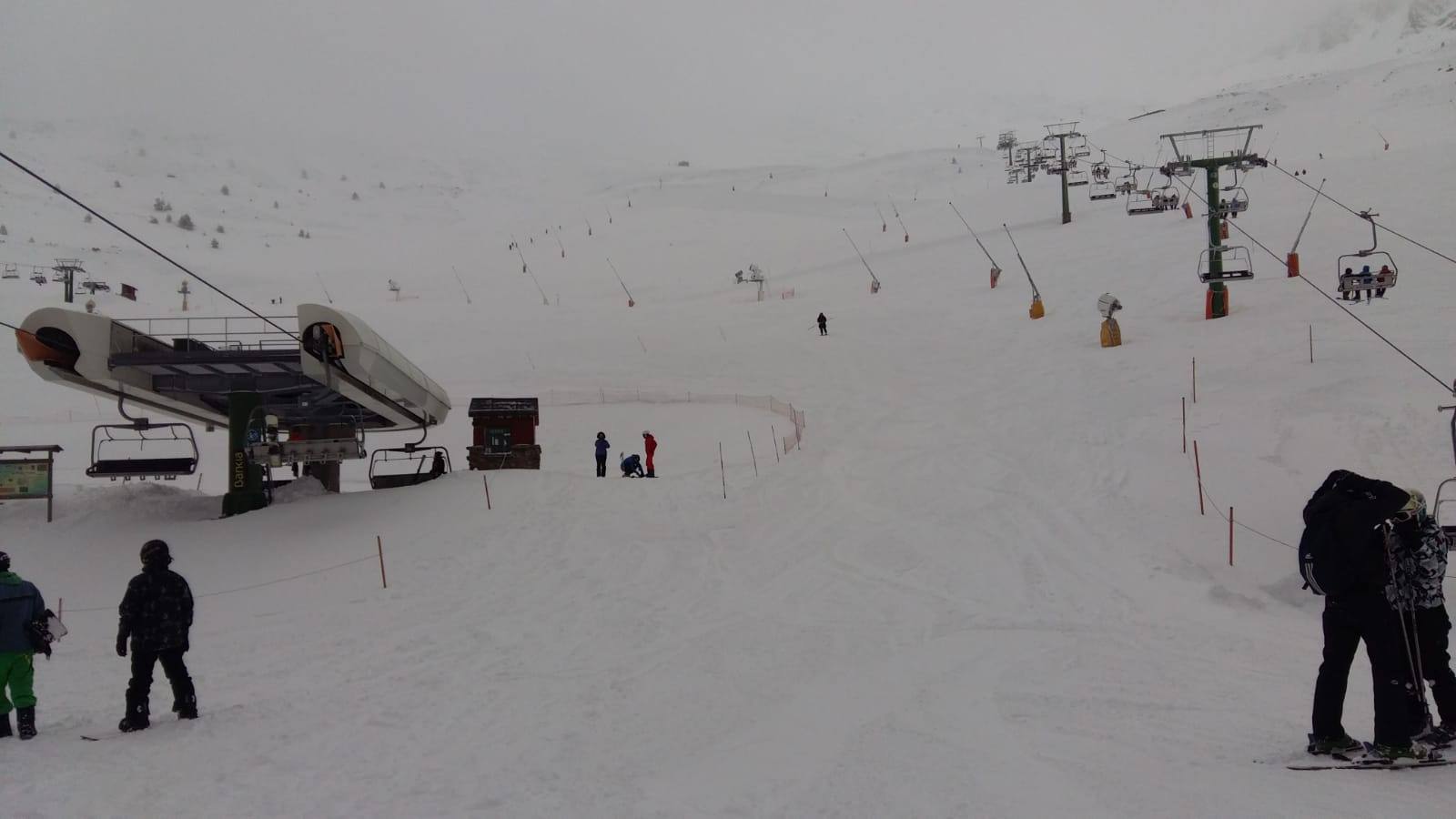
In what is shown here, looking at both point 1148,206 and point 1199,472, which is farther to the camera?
point 1148,206

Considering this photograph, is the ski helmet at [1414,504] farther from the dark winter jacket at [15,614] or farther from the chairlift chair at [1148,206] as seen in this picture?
the chairlift chair at [1148,206]

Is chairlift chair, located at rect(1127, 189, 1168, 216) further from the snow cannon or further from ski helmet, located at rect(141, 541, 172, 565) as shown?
ski helmet, located at rect(141, 541, 172, 565)

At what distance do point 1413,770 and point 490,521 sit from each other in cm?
1262

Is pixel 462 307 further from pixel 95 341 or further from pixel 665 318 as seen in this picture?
pixel 95 341

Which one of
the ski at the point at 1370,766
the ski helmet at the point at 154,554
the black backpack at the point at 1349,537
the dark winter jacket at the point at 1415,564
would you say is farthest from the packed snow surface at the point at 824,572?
the ski helmet at the point at 154,554

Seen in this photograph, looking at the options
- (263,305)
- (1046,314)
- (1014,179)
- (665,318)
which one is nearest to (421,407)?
(1046,314)

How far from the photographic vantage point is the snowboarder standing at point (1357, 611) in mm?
5516

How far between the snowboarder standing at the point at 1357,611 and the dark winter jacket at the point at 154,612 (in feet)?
25.5

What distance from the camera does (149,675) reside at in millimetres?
7531

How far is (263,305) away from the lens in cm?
4697

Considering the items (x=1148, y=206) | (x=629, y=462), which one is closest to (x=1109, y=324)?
(x=629, y=462)

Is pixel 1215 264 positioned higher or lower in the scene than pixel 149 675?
higher

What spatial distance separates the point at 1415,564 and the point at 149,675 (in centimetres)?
858

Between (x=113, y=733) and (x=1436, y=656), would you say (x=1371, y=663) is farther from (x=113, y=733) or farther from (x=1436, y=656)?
(x=113, y=733)
